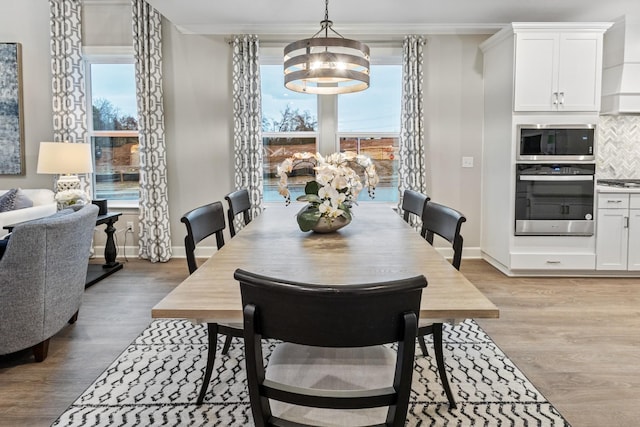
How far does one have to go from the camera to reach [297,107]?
5.28 metres

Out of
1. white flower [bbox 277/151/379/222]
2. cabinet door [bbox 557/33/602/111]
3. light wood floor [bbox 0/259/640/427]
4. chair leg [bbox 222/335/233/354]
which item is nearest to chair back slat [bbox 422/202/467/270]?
white flower [bbox 277/151/379/222]

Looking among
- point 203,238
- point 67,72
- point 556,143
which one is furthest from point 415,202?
point 67,72

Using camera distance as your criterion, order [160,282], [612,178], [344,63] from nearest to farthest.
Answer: [344,63] < [160,282] < [612,178]

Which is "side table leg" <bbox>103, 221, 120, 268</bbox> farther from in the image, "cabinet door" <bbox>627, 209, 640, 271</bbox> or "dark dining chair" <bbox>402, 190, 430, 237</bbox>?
"cabinet door" <bbox>627, 209, 640, 271</bbox>

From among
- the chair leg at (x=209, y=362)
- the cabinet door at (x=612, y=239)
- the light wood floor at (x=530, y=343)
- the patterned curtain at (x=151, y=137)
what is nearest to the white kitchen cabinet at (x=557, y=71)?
the cabinet door at (x=612, y=239)

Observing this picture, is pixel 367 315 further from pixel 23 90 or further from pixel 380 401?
pixel 23 90

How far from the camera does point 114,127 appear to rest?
5.34m

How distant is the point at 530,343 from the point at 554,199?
6.48 feet

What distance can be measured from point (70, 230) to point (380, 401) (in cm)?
230

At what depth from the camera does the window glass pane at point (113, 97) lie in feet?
17.3

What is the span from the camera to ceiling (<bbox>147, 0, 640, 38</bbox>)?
13.8 feet

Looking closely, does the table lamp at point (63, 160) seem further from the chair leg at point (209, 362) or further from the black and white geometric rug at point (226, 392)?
the chair leg at point (209, 362)

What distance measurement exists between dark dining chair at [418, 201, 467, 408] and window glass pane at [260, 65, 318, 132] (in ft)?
10.0

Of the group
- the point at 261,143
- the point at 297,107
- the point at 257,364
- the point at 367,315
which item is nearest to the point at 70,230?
the point at 257,364
